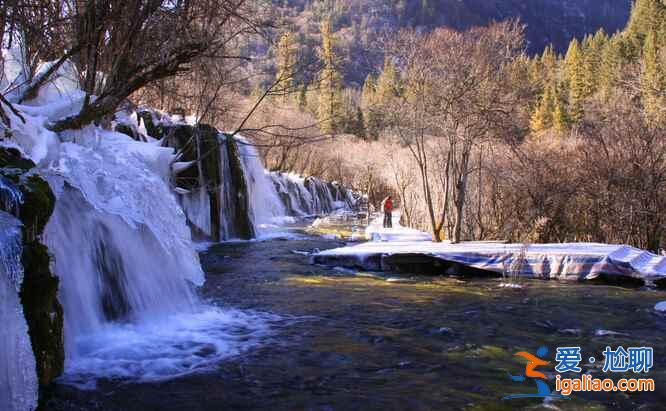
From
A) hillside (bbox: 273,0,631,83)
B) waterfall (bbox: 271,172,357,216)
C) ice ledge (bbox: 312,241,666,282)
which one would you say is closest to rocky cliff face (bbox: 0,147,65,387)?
ice ledge (bbox: 312,241,666,282)

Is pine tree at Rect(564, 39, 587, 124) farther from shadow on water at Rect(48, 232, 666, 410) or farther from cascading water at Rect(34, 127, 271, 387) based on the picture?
cascading water at Rect(34, 127, 271, 387)

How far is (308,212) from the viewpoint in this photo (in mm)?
39062

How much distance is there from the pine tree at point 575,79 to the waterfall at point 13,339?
54.7 m

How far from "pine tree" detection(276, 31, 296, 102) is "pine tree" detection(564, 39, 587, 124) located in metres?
48.5

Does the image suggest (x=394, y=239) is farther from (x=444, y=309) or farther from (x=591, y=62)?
(x=591, y=62)

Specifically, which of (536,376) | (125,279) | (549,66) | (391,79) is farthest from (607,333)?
(549,66)

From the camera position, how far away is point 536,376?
537cm

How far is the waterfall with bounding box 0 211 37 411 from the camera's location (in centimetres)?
382

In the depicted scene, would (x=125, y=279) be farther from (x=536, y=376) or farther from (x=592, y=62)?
(x=592, y=62)

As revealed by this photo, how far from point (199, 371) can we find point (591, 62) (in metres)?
62.9

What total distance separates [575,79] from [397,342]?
58544 millimetres

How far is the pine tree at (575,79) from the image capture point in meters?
53.9

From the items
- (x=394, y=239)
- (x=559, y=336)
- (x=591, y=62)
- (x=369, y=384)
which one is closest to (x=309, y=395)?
(x=369, y=384)

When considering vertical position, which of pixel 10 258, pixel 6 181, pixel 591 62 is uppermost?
pixel 591 62
